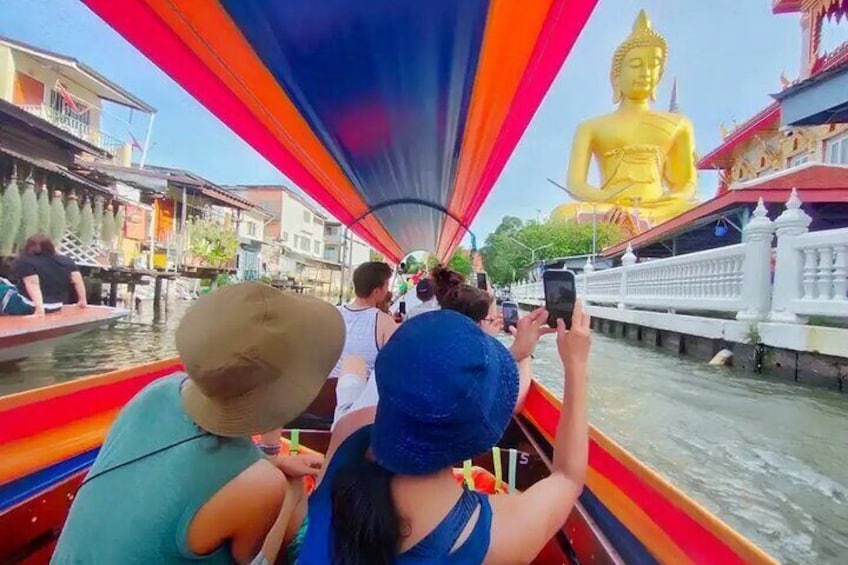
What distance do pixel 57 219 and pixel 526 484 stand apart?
1171 centimetres

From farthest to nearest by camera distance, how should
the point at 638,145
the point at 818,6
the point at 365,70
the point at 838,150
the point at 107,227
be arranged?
1. the point at 638,145
2. the point at 107,227
3. the point at 838,150
4. the point at 818,6
5. the point at 365,70

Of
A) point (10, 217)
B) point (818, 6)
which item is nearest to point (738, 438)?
point (10, 217)

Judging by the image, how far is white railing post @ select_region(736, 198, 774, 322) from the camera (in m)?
5.77

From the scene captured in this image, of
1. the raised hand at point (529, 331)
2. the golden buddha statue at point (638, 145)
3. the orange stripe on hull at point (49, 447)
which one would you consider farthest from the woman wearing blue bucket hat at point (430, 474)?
the golden buddha statue at point (638, 145)

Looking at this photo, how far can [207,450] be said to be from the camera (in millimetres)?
812

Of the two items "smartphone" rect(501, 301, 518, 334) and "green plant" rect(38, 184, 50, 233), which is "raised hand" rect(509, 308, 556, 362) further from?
"green plant" rect(38, 184, 50, 233)

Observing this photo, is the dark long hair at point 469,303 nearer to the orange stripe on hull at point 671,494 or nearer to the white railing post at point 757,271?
the orange stripe on hull at point 671,494

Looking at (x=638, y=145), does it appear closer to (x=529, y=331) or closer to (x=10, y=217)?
(x=10, y=217)

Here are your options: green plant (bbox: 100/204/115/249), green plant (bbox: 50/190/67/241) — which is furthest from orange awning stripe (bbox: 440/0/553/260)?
green plant (bbox: 100/204/115/249)

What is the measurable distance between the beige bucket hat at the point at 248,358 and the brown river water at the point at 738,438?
2298mm

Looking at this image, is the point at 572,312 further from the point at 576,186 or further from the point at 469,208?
the point at 576,186

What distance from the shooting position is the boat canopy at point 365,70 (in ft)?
5.49

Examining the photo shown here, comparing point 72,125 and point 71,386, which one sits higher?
point 72,125

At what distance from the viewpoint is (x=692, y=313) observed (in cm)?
806
